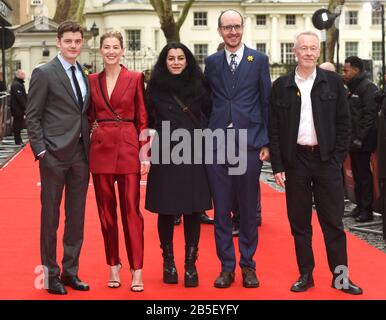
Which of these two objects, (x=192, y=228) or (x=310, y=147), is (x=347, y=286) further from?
(x=192, y=228)

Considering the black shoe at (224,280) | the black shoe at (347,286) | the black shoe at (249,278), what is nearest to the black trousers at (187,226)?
the black shoe at (224,280)

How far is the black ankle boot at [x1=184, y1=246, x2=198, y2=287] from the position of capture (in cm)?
662

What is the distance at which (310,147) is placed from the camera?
646 cm

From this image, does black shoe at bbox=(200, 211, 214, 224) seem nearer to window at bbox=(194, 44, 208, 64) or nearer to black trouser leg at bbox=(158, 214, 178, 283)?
black trouser leg at bbox=(158, 214, 178, 283)

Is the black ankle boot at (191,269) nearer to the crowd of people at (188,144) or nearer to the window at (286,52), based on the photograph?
the crowd of people at (188,144)

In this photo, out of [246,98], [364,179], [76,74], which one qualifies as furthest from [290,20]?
[76,74]

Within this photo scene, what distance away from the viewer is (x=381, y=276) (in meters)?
7.00

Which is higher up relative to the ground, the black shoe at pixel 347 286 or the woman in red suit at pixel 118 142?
the woman in red suit at pixel 118 142

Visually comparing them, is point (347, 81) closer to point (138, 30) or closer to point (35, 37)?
point (35, 37)

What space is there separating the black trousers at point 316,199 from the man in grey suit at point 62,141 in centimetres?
164

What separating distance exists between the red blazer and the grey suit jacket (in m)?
0.18

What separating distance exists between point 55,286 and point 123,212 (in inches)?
30.5

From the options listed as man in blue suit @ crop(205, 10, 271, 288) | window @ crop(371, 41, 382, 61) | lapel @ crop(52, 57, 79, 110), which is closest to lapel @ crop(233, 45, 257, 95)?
man in blue suit @ crop(205, 10, 271, 288)

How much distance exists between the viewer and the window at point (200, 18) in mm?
81906
